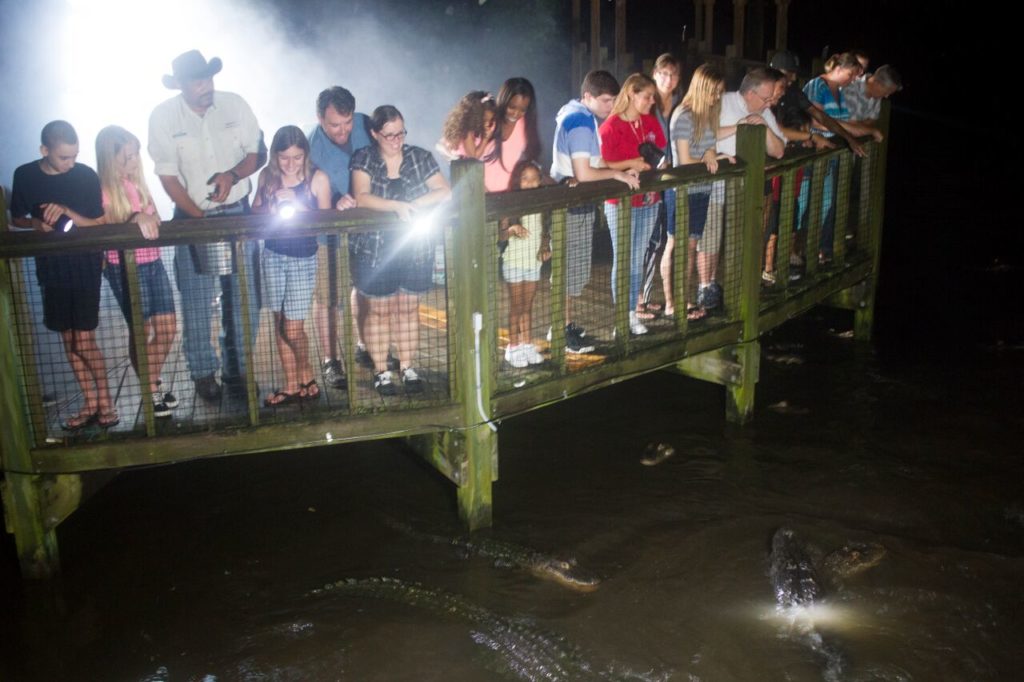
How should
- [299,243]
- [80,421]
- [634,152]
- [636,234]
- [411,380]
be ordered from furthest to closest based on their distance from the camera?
1. [634,152]
2. [636,234]
3. [411,380]
4. [299,243]
5. [80,421]

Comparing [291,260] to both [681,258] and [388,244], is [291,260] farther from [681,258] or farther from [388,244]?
[681,258]

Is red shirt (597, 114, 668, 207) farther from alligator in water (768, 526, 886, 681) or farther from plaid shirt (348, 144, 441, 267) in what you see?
Answer: alligator in water (768, 526, 886, 681)

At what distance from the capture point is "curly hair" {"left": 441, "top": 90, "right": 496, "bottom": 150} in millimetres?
6133

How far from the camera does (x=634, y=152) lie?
678 centimetres

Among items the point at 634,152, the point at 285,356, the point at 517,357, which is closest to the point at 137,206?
the point at 285,356

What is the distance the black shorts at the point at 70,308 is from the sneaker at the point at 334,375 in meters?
1.27

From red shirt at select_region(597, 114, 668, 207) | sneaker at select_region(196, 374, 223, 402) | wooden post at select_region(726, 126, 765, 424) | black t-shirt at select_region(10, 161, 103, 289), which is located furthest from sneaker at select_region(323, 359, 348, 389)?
wooden post at select_region(726, 126, 765, 424)

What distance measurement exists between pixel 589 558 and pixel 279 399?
73.1 inches

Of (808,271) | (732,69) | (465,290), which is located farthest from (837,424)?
(732,69)

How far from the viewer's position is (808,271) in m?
7.67

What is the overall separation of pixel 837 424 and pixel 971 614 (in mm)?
2439

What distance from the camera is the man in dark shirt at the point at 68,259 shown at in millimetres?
5133

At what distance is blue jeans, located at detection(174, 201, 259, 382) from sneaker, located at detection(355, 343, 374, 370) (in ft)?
2.02

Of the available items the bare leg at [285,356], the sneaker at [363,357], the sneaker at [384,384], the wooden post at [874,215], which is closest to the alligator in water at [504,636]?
the sneaker at [384,384]
